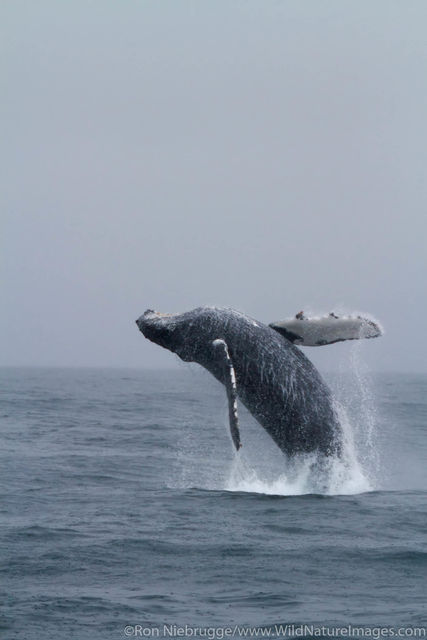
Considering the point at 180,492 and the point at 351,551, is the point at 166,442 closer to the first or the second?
the point at 180,492

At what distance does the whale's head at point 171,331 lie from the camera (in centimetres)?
1349

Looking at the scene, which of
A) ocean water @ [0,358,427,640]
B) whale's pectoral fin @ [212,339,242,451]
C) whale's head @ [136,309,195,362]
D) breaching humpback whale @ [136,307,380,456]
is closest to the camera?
ocean water @ [0,358,427,640]

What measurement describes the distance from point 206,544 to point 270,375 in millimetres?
3502

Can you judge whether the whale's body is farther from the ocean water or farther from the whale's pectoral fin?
the ocean water

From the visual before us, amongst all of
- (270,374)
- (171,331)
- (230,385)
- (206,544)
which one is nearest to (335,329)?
(270,374)

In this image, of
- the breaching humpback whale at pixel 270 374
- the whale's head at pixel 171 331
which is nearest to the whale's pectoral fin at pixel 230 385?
the breaching humpback whale at pixel 270 374

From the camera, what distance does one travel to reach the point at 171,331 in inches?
533

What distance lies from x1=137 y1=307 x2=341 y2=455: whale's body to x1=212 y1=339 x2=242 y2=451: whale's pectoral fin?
0.30m

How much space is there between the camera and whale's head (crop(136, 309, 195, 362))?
13.5m

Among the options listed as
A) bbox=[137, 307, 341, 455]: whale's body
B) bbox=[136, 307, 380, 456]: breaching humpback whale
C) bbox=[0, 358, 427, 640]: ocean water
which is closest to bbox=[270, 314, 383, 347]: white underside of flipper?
bbox=[136, 307, 380, 456]: breaching humpback whale

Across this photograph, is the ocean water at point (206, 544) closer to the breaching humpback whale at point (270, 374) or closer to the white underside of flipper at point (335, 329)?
the breaching humpback whale at point (270, 374)

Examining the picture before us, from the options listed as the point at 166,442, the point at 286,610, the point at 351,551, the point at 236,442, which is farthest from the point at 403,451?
the point at 286,610

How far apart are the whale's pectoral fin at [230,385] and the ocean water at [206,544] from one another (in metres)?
1.04

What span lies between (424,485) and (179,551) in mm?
6716
